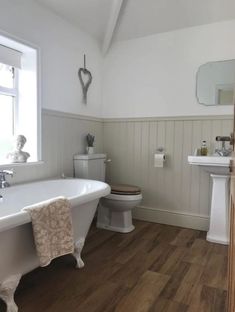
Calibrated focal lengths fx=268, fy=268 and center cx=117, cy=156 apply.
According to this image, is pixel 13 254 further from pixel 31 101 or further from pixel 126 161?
pixel 126 161

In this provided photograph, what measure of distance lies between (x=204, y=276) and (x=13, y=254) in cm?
142

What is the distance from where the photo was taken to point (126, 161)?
3.55 metres

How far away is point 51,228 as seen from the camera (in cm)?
173

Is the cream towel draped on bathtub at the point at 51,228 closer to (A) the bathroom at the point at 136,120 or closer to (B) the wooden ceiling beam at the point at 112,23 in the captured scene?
(A) the bathroom at the point at 136,120

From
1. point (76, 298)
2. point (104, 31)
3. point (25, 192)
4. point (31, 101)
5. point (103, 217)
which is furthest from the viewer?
point (104, 31)

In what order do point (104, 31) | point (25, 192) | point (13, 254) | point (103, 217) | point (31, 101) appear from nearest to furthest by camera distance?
point (13, 254) → point (25, 192) → point (31, 101) → point (103, 217) → point (104, 31)

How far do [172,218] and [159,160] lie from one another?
2.41 feet

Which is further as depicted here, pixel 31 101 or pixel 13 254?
pixel 31 101

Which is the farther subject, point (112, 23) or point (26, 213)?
point (112, 23)

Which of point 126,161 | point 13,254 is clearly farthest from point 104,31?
point 13,254

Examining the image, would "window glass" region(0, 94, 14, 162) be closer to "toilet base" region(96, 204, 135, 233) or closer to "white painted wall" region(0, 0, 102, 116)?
"white painted wall" region(0, 0, 102, 116)

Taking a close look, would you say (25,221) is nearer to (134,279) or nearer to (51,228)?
(51,228)

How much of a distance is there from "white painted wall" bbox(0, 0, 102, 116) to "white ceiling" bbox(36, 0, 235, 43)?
13 cm

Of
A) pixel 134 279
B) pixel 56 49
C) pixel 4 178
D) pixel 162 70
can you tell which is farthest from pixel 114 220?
pixel 56 49
